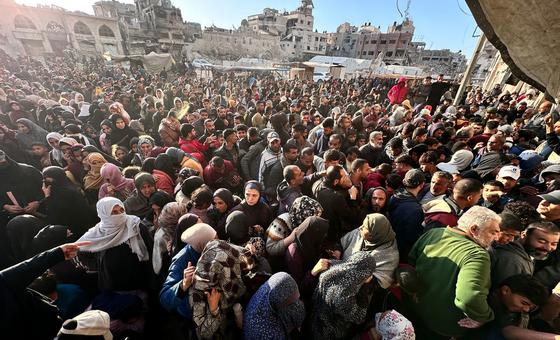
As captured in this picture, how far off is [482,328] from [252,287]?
1902 mm

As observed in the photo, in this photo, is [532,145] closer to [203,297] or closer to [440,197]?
[440,197]

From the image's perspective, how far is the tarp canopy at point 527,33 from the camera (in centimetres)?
196

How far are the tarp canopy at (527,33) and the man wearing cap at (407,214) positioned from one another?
1416 millimetres

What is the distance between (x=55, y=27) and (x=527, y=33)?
169ft

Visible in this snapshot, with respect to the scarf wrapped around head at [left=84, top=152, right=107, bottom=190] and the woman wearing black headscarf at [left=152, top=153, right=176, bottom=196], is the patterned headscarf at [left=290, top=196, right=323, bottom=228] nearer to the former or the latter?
the woman wearing black headscarf at [left=152, top=153, right=176, bottom=196]

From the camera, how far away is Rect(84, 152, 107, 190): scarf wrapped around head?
149 inches

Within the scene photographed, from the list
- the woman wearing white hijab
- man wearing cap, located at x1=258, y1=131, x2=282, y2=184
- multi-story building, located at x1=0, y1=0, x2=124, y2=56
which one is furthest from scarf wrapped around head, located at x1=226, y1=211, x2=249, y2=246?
multi-story building, located at x1=0, y1=0, x2=124, y2=56

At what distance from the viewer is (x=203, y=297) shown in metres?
1.82

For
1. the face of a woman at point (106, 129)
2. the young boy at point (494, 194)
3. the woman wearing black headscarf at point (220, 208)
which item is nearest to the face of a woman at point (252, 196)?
the woman wearing black headscarf at point (220, 208)

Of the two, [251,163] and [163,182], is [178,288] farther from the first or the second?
[251,163]

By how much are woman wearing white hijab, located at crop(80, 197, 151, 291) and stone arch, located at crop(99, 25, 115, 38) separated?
50339 millimetres

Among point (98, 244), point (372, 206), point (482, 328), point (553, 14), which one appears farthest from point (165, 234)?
point (553, 14)

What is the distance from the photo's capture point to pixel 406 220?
2.63 meters

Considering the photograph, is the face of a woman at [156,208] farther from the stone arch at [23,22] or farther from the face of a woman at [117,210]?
the stone arch at [23,22]
